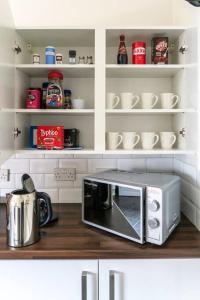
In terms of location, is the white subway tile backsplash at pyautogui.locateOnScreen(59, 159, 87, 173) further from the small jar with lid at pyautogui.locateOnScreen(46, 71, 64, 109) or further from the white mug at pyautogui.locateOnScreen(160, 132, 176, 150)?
the white mug at pyautogui.locateOnScreen(160, 132, 176, 150)

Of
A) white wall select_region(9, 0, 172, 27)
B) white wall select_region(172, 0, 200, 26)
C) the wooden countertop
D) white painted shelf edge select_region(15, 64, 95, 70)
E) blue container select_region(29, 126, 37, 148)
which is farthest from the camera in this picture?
white wall select_region(9, 0, 172, 27)

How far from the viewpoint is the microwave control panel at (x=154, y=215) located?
105 centimetres

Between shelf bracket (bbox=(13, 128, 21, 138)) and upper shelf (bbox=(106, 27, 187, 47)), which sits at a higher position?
upper shelf (bbox=(106, 27, 187, 47))

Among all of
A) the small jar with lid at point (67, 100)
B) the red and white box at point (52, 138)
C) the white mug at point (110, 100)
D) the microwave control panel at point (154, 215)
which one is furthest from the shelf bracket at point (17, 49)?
the microwave control panel at point (154, 215)

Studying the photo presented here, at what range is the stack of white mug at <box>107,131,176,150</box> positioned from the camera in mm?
1350

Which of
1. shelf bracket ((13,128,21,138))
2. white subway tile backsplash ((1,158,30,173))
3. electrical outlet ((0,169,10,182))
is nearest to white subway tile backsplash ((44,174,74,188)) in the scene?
white subway tile backsplash ((1,158,30,173))

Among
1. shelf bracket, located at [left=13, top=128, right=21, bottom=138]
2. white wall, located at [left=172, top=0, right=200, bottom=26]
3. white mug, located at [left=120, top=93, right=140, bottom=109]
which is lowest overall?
shelf bracket, located at [left=13, top=128, right=21, bottom=138]

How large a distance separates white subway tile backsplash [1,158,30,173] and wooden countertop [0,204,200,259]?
18.4 inches

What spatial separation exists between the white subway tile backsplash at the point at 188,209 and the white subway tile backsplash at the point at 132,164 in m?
0.32

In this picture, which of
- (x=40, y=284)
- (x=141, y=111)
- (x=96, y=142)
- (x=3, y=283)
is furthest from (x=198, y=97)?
(x=3, y=283)

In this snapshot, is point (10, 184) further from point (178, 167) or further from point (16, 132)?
point (178, 167)

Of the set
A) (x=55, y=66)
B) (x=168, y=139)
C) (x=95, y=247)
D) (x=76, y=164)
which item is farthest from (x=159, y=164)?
(x=55, y=66)

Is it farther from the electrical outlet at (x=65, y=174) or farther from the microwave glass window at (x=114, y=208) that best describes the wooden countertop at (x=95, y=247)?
the electrical outlet at (x=65, y=174)

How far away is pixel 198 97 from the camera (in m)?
1.18
